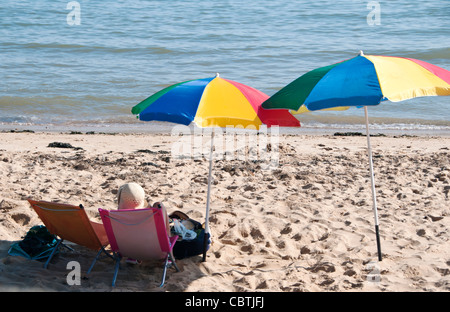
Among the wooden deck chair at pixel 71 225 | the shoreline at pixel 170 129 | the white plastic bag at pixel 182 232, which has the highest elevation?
the shoreline at pixel 170 129

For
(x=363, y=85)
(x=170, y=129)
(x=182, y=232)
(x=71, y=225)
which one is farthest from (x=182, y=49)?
(x=363, y=85)

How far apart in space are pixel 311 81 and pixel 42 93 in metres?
11.6

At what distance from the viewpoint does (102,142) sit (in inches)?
358

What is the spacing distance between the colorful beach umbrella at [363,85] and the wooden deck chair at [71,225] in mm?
1663

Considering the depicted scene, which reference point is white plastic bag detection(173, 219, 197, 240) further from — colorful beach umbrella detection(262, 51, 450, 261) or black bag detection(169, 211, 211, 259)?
colorful beach umbrella detection(262, 51, 450, 261)

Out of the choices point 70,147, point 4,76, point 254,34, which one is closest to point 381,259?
point 70,147

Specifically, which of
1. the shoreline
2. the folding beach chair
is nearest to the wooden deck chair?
the folding beach chair

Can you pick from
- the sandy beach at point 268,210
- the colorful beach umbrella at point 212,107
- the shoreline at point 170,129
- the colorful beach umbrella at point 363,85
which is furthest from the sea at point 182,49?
the colorful beach umbrella at point 363,85

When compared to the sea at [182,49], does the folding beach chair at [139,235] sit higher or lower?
lower

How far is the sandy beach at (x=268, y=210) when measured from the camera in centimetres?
402

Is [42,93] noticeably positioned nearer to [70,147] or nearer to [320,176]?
[70,147]

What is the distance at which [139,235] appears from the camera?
391 centimetres

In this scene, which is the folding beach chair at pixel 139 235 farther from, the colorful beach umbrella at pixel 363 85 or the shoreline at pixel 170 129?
the shoreline at pixel 170 129

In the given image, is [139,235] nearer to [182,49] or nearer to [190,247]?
[190,247]
